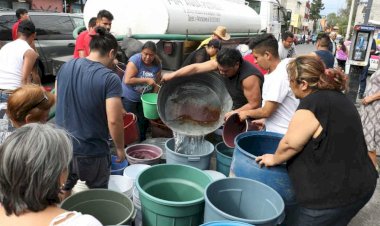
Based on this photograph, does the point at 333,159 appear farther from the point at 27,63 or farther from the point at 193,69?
the point at 27,63

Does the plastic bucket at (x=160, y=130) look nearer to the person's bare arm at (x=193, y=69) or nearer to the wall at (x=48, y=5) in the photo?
the person's bare arm at (x=193, y=69)

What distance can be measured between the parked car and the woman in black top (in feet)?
21.8

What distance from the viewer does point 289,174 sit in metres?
2.22

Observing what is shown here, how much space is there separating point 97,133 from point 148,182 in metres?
0.57

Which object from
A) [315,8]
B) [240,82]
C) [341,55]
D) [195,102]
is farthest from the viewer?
[315,8]

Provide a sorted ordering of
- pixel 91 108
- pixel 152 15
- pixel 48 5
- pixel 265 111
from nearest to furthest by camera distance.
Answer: pixel 91 108
pixel 265 111
pixel 152 15
pixel 48 5

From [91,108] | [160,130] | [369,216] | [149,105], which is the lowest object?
[369,216]

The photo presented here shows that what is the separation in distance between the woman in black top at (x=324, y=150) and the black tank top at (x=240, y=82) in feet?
3.91

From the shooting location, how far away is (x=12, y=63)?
3.73m

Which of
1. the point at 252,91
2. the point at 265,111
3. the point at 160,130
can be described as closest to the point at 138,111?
the point at 160,130


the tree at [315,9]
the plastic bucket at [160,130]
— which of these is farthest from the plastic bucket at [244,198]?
the tree at [315,9]

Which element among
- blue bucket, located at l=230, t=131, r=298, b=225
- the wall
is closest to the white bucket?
blue bucket, located at l=230, t=131, r=298, b=225

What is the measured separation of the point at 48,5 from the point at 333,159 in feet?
76.2

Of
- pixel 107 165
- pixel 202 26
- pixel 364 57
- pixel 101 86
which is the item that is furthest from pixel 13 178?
pixel 364 57
